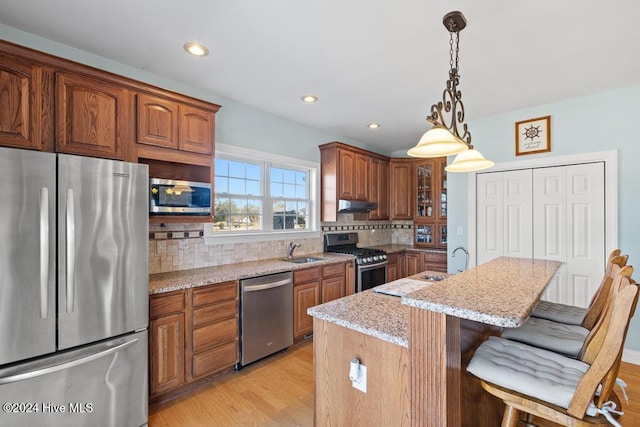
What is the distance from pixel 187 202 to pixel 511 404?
2.50 meters

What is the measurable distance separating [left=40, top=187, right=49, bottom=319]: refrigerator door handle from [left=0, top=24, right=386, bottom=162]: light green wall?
4.20ft

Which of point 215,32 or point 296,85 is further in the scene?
point 296,85

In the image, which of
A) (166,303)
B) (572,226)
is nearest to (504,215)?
(572,226)

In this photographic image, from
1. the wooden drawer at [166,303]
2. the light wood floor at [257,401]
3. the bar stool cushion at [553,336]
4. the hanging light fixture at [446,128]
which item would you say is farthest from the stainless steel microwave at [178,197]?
the bar stool cushion at [553,336]

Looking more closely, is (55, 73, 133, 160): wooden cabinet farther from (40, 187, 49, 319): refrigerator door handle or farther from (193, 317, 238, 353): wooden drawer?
(193, 317, 238, 353): wooden drawer

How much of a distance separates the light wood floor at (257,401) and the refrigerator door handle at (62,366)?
65cm

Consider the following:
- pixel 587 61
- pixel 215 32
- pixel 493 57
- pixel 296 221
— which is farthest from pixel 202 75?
pixel 587 61

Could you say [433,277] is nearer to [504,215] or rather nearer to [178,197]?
[504,215]

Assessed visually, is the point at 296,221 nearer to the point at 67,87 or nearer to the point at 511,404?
the point at 67,87

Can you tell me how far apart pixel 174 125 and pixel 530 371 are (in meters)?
2.80

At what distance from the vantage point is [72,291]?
1690 mm

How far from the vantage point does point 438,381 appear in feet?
3.59

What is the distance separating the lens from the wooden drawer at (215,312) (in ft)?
7.73

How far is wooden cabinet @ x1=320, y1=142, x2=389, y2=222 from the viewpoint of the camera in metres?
4.11
